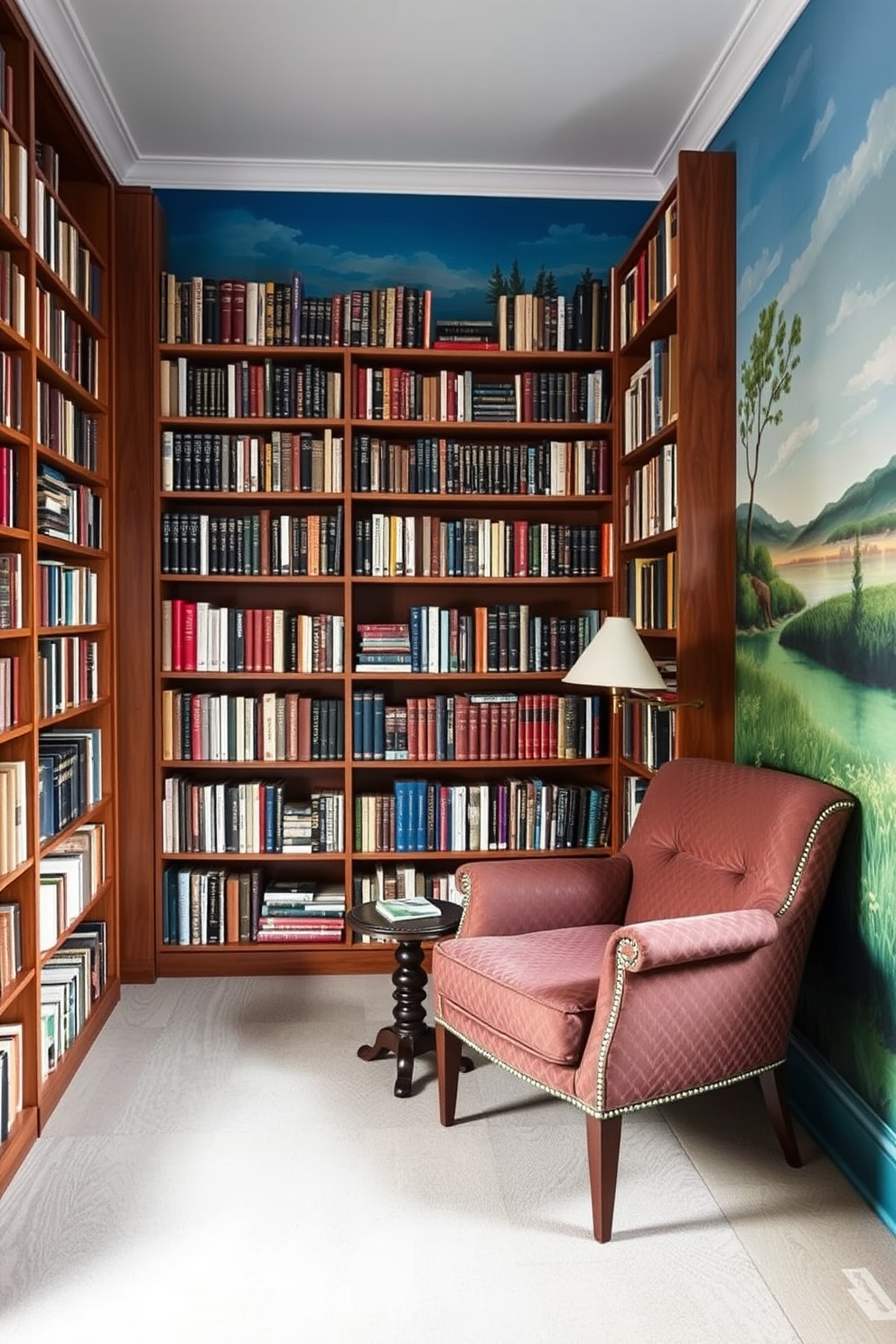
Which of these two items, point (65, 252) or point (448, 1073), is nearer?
point (448, 1073)

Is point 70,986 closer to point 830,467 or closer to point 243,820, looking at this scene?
point 243,820

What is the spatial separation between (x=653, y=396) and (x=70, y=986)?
268 cm

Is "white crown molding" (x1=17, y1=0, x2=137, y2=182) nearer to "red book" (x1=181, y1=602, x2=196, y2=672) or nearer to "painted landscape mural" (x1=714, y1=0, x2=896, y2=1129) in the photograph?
"red book" (x1=181, y1=602, x2=196, y2=672)

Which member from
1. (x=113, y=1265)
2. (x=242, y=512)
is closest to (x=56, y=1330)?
(x=113, y=1265)

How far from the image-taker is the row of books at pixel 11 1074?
2592mm

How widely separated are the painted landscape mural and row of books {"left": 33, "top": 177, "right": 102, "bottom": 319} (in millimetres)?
2039

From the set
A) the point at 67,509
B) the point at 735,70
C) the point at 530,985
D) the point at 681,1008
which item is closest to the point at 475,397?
the point at 735,70

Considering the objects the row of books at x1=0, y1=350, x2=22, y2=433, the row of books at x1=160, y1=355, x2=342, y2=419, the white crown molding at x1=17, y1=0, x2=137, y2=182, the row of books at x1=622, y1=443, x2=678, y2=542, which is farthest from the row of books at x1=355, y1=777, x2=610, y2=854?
the white crown molding at x1=17, y1=0, x2=137, y2=182

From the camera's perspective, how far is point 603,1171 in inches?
90.2

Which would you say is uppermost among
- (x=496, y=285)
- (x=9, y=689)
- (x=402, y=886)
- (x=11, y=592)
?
(x=496, y=285)

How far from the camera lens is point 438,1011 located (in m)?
2.85

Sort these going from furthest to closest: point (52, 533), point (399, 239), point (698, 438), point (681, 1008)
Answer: point (399, 239) < point (698, 438) < point (52, 533) < point (681, 1008)

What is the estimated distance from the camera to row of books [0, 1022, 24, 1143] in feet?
8.50

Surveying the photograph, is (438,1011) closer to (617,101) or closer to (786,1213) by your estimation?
(786,1213)
